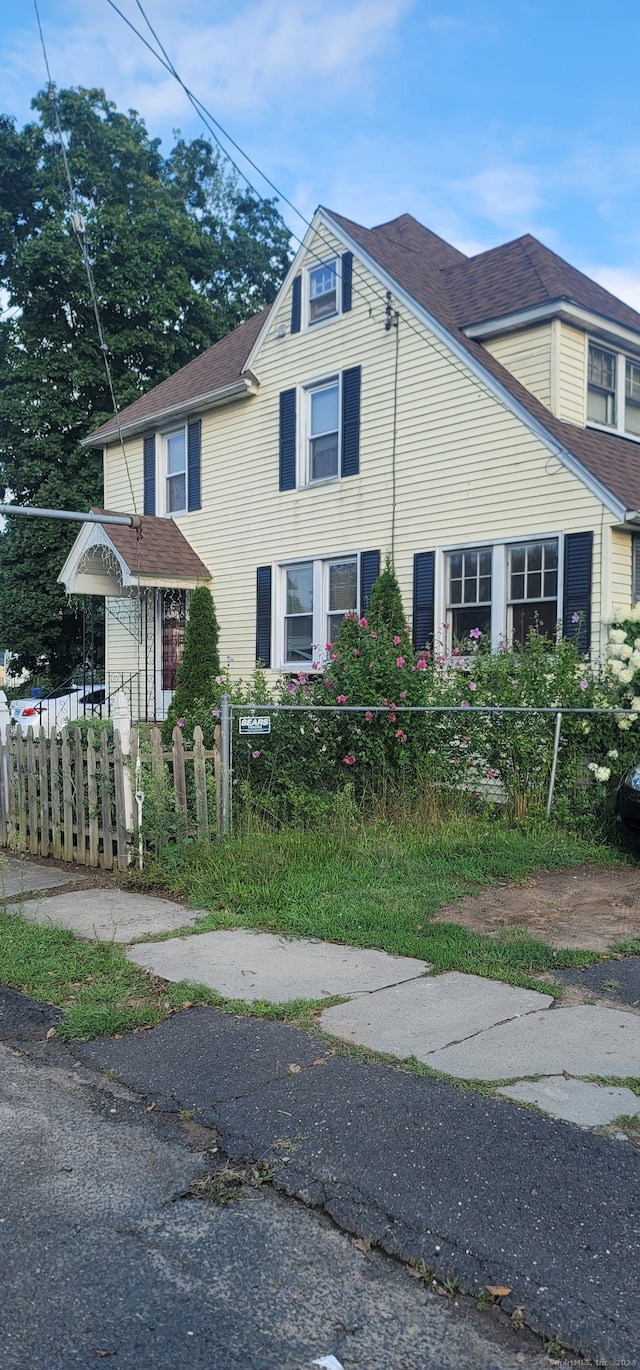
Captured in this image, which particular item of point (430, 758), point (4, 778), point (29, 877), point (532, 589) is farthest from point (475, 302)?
point (29, 877)

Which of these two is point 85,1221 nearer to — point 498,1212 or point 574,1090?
point 498,1212

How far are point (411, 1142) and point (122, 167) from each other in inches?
1351

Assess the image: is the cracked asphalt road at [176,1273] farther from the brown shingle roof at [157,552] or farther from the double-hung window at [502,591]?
the brown shingle roof at [157,552]

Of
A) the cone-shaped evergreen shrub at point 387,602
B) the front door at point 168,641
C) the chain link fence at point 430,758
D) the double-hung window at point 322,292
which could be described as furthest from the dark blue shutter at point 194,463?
the chain link fence at point 430,758

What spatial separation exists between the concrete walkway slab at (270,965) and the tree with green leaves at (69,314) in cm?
2200

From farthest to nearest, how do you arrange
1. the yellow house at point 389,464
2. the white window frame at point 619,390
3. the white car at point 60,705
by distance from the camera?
the white car at point 60,705, the white window frame at point 619,390, the yellow house at point 389,464

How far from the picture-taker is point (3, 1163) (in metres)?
3.48

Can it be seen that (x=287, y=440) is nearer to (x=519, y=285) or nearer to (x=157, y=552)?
(x=157, y=552)

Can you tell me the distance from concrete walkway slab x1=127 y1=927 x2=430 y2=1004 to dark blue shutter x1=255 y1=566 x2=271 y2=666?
10.5 m

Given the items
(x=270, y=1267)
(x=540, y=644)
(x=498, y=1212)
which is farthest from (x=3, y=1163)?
(x=540, y=644)

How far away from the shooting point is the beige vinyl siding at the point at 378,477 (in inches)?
510

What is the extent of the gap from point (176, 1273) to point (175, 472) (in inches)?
690

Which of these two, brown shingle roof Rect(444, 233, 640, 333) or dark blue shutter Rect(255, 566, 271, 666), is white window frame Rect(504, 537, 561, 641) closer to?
brown shingle roof Rect(444, 233, 640, 333)

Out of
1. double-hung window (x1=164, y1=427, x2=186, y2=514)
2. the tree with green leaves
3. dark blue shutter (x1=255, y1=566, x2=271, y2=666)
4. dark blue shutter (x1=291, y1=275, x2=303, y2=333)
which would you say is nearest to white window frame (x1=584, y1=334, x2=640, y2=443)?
dark blue shutter (x1=291, y1=275, x2=303, y2=333)
